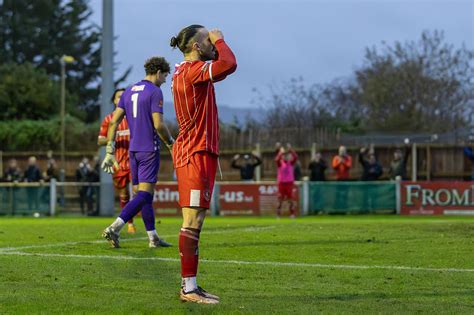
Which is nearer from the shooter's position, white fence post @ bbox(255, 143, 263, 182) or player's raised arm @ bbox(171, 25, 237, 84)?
player's raised arm @ bbox(171, 25, 237, 84)

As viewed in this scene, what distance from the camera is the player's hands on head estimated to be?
7339 millimetres

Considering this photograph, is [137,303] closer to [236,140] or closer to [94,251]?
[94,251]

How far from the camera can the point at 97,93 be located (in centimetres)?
7700

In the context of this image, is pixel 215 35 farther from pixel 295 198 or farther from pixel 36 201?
pixel 36 201

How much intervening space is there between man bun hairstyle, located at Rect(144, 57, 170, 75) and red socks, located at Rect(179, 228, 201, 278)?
487 cm

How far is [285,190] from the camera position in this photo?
25969mm

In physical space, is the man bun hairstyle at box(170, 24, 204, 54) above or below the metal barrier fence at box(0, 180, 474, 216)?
above

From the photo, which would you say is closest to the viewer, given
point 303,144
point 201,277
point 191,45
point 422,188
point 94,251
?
point 191,45

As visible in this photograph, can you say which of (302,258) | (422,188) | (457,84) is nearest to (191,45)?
(302,258)

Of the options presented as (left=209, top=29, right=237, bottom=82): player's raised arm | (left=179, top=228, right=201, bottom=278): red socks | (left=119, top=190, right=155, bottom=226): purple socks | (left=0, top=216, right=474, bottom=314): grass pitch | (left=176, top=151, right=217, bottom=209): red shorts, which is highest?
(left=209, top=29, right=237, bottom=82): player's raised arm

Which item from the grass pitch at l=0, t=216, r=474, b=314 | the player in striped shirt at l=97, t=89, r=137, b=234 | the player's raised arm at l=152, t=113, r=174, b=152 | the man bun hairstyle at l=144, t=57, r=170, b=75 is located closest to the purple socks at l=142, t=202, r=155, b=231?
the grass pitch at l=0, t=216, r=474, b=314

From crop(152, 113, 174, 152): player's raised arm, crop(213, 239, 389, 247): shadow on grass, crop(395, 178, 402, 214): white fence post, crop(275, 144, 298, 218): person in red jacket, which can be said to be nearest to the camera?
crop(152, 113, 174, 152): player's raised arm

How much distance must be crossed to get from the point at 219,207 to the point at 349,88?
38.0 m

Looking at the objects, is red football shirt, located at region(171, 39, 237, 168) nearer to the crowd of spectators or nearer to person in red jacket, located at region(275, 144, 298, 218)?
person in red jacket, located at region(275, 144, 298, 218)
